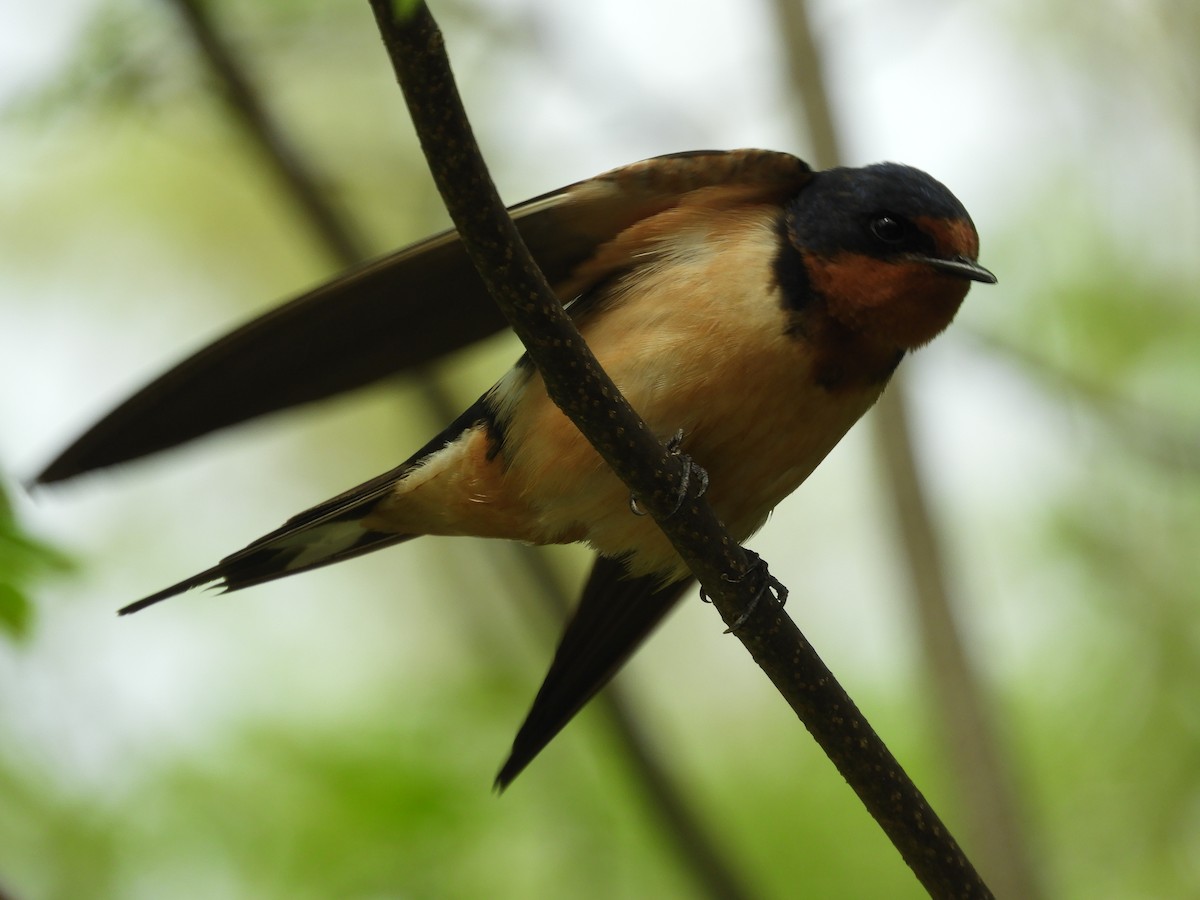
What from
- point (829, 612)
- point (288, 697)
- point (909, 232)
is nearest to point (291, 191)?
point (909, 232)

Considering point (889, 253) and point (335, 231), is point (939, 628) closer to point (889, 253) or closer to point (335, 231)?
point (889, 253)

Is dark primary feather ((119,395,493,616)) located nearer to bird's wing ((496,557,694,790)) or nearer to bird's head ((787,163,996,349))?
bird's wing ((496,557,694,790))

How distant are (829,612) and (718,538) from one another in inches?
277

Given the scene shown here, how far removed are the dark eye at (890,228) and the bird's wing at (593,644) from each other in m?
1.15

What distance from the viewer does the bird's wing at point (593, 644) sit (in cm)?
376

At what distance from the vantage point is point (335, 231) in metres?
4.88

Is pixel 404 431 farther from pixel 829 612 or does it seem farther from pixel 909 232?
pixel 909 232

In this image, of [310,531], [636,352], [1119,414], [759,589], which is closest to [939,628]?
[1119,414]

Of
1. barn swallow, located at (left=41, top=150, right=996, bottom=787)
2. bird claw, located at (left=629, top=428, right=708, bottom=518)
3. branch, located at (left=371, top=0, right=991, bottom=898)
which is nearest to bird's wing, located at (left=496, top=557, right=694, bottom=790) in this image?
barn swallow, located at (left=41, top=150, right=996, bottom=787)

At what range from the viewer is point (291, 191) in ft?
15.9

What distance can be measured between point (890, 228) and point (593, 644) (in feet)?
4.79

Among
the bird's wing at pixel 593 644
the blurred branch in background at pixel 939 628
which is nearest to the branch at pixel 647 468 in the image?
the bird's wing at pixel 593 644

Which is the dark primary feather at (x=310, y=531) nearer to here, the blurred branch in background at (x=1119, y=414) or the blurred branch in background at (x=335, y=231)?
the blurred branch in background at (x=335, y=231)

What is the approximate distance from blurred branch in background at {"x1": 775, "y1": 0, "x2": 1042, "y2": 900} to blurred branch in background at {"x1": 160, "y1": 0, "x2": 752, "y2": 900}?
94 cm
